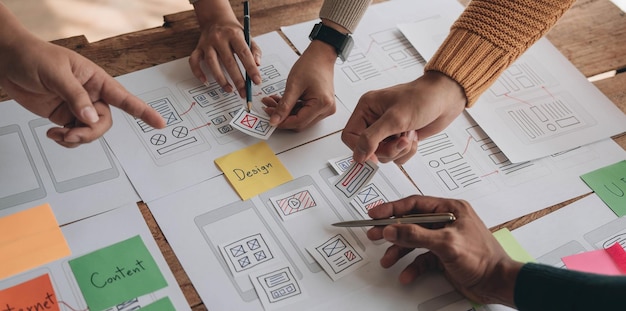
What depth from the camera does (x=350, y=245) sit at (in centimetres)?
92

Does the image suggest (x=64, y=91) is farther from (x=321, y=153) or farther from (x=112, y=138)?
(x=321, y=153)

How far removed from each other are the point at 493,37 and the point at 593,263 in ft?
1.29

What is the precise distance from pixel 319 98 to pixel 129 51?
0.37m

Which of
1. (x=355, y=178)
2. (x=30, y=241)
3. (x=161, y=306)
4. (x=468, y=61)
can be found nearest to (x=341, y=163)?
(x=355, y=178)

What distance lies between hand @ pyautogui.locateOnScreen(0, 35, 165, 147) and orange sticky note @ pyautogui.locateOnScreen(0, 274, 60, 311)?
20 centimetres

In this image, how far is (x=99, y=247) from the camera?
2.76 ft

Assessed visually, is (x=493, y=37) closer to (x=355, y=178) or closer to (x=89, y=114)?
(x=355, y=178)

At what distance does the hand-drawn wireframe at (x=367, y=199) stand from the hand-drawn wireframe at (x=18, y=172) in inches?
18.6

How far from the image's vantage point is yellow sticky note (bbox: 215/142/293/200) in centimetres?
96

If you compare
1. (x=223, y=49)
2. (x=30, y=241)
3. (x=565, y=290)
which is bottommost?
(x=565, y=290)

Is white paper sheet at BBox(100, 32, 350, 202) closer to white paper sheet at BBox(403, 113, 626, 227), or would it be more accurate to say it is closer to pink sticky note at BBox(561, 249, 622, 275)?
white paper sheet at BBox(403, 113, 626, 227)

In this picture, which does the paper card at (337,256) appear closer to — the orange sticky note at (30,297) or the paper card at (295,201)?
the paper card at (295,201)

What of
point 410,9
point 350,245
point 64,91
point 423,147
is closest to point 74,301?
point 64,91

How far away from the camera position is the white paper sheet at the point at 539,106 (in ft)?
3.73
